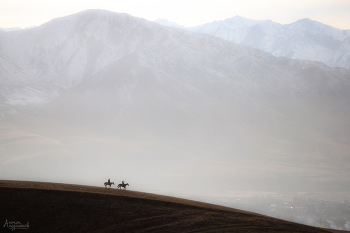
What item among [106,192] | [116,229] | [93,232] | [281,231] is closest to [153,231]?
[116,229]

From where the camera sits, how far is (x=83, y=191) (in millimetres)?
43031

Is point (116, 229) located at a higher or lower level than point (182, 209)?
lower

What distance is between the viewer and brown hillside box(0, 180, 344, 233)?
3569 centimetres

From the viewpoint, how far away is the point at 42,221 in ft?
116

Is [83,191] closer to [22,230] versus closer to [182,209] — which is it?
[22,230]

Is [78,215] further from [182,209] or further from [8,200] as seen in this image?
[182,209]

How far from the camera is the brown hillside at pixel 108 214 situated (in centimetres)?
3569

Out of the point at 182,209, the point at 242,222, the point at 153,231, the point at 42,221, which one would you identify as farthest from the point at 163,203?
the point at 42,221

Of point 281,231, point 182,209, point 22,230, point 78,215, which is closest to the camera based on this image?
point 22,230

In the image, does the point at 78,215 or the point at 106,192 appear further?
the point at 106,192

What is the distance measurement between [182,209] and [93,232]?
12712 mm

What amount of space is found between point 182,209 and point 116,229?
10.4 metres

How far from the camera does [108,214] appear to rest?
3812 centimetres

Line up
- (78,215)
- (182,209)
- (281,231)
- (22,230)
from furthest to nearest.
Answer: (182,209) → (281,231) → (78,215) → (22,230)
